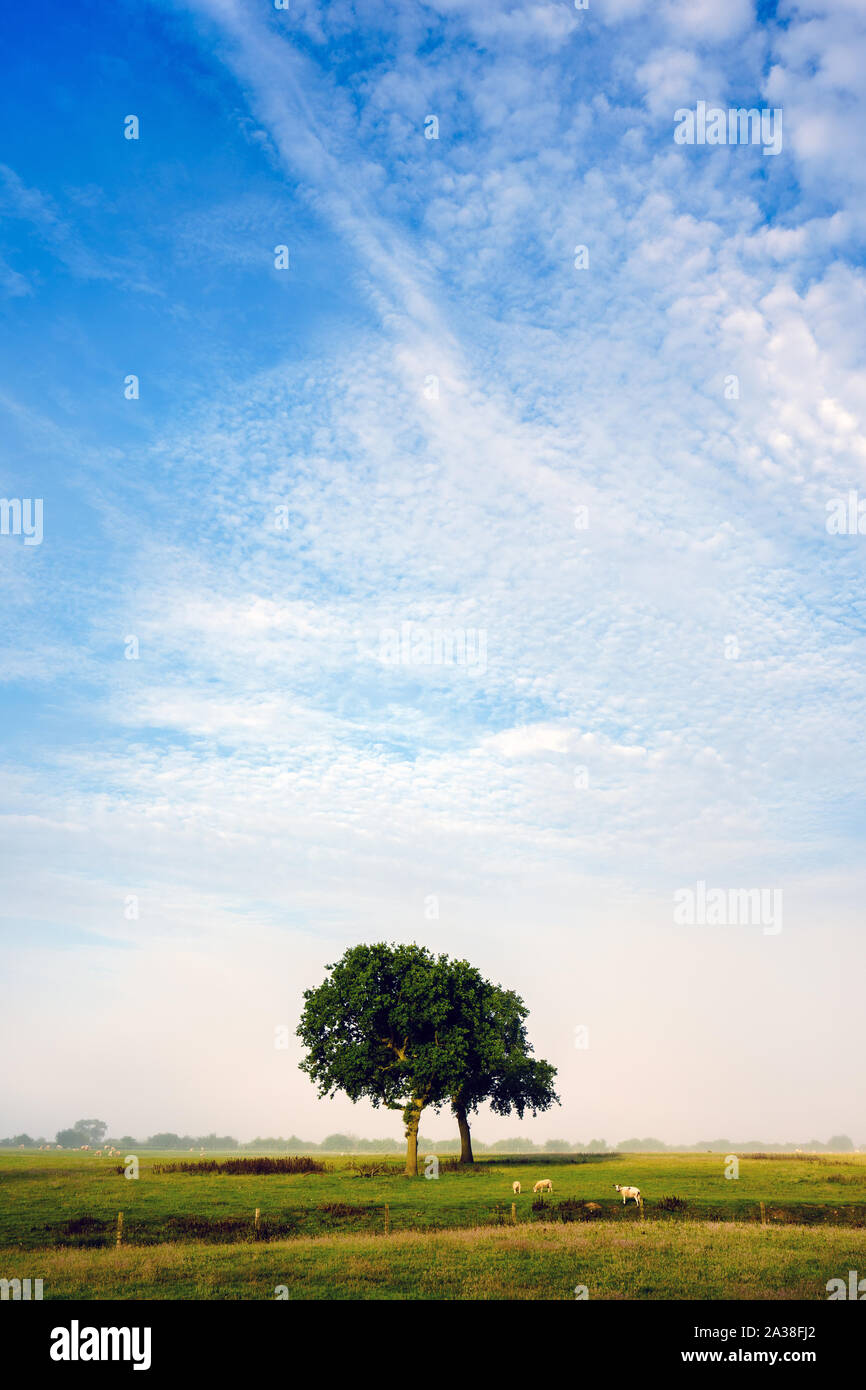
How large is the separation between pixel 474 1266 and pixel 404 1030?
41723 millimetres

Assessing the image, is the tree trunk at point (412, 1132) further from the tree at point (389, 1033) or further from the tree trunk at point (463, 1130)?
the tree trunk at point (463, 1130)

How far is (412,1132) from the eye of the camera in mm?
65875

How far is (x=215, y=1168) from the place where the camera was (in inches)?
2719

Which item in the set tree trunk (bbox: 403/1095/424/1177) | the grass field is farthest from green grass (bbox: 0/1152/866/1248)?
tree trunk (bbox: 403/1095/424/1177)

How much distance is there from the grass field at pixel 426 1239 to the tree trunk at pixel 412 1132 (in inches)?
275

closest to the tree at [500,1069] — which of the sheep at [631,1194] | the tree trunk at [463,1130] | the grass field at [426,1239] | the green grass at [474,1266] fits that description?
the tree trunk at [463,1130]

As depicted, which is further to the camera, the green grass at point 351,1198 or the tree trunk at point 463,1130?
the tree trunk at point 463,1130

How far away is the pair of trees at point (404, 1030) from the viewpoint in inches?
2571

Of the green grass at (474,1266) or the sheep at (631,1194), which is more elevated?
the green grass at (474,1266)

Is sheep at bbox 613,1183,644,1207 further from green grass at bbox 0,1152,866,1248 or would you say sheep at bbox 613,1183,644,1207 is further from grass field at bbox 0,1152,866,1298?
green grass at bbox 0,1152,866,1248
